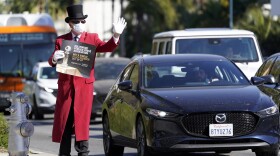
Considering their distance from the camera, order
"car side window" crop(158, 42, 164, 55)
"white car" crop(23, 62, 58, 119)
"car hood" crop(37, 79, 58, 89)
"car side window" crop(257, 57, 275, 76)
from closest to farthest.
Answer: "car side window" crop(257, 57, 275, 76) → "car side window" crop(158, 42, 164, 55) → "car hood" crop(37, 79, 58, 89) → "white car" crop(23, 62, 58, 119)

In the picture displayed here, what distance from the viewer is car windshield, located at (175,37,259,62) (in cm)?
2182

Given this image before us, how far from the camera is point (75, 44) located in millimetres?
12648

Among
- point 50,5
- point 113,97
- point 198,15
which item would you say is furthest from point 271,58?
point 50,5

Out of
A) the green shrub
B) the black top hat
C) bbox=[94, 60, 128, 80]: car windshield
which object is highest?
the black top hat

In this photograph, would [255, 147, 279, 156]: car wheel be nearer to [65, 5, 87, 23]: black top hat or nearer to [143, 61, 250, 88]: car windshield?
→ [143, 61, 250, 88]: car windshield

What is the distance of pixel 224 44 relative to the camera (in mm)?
22109

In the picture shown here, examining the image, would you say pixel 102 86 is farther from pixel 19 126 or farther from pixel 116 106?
pixel 19 126

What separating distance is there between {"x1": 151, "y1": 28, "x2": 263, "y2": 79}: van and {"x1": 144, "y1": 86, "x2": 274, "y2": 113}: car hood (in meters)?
7.83

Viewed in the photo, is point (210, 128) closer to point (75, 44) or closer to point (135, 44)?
point (75, 44)

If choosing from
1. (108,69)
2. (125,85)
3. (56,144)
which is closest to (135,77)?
(125,85)

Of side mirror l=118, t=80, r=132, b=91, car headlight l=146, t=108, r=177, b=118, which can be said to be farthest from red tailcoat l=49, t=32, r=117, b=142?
side mirror l=118, t=80, r=132, b=91

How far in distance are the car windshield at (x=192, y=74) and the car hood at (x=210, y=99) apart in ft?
1.53

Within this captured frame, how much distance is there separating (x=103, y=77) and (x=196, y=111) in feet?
40.0

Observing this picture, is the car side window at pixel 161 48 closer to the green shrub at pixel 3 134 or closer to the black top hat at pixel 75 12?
the green shrub at pixel 3 134
